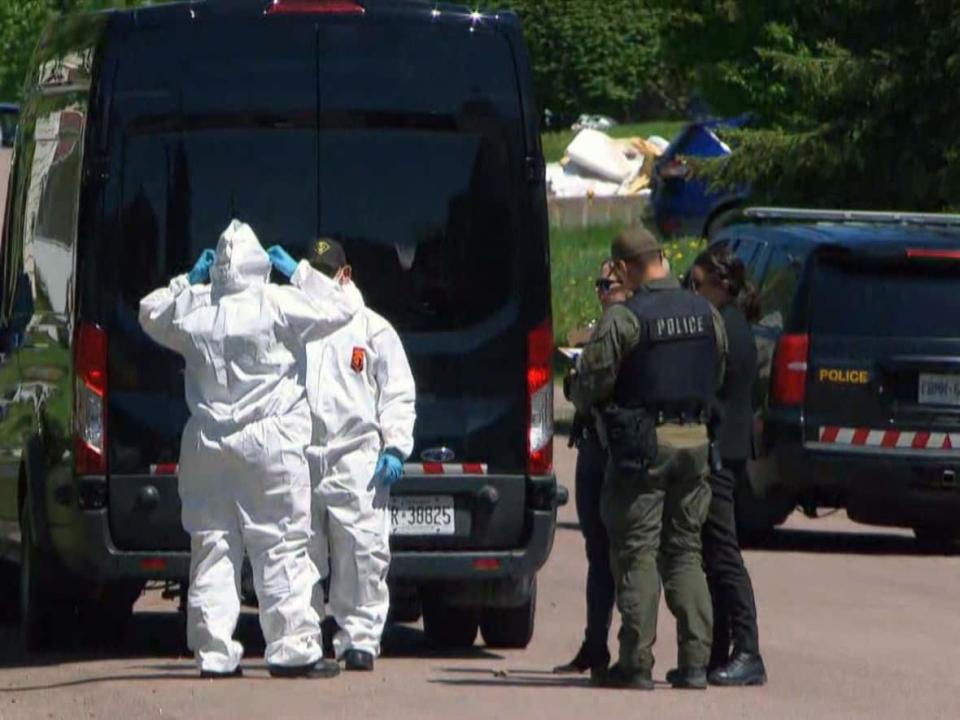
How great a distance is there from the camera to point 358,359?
33.9ft

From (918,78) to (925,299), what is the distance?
921 cm

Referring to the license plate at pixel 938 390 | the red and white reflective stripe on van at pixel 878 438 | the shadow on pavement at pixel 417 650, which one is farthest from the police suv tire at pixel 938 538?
the shadow on pavement at pixel 417 650

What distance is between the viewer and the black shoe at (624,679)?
10156 millimetres

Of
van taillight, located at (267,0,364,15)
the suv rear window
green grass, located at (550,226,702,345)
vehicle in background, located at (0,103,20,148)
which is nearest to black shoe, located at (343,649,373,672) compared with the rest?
van taillight, located at (267,0,364,15)

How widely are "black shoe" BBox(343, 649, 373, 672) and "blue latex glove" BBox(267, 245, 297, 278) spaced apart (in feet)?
4.82

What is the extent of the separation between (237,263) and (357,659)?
165 cm

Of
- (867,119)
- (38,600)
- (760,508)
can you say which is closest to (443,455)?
(38,600)

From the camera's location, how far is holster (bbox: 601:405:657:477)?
9.87m

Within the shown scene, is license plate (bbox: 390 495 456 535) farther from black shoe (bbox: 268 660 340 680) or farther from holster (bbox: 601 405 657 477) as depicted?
holster (bbox: 601 405 657 477)

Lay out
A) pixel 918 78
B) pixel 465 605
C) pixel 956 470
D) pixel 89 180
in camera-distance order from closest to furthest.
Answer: pixel 89 180, pixel 465 605, pixel 956 470, pixel 918 78

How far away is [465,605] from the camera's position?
448 inches

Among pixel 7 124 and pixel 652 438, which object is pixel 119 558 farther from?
pixel 7 124

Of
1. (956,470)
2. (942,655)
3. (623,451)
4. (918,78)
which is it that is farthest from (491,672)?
(918,78)

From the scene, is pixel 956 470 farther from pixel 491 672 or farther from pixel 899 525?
pixel 491 672
